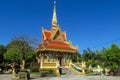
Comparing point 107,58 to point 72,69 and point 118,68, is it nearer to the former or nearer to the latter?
point 118,68

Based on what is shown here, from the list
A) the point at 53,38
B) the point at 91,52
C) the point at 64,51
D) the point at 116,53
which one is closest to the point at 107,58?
the point at 116,53

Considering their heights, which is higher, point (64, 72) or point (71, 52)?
point (71, 52)

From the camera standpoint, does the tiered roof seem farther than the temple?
Yes

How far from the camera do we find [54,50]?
4081 centimetres

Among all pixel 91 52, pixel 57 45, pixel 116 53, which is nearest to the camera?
pixel 116 53

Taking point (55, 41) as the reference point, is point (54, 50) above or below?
below

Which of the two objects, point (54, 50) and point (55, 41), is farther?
point (55, 41)

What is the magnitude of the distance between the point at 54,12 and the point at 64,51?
41.9 feet

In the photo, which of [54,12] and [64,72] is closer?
[64,72]

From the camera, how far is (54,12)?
169 ft

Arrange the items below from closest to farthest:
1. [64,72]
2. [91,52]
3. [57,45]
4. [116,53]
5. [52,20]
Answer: [116,53]
[64,72]
[57,45]
[52,20]
[91,52]

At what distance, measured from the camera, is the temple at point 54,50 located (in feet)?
131

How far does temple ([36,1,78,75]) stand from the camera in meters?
39.8

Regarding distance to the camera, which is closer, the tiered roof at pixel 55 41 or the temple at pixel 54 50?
the temple at pixel 54 50
